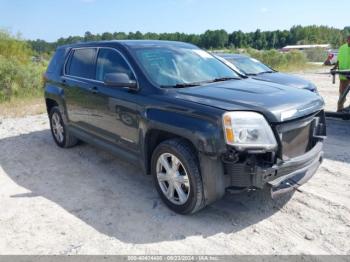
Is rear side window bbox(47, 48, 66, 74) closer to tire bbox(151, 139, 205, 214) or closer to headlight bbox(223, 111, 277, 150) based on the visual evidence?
tire bbox(151, 139, 205, 214)

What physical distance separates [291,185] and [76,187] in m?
2.73

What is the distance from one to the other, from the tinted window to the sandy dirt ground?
1.46 meters

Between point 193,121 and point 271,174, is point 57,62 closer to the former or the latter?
point 193,121

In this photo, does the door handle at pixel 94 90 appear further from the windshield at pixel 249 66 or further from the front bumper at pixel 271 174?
the windshield at pixel 249 66

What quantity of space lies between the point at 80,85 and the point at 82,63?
385mm

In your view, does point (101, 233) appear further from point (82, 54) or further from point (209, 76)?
point (82, 54)

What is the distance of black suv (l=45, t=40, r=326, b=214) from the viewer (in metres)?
3.07

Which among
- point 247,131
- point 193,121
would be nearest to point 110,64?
point 193,121

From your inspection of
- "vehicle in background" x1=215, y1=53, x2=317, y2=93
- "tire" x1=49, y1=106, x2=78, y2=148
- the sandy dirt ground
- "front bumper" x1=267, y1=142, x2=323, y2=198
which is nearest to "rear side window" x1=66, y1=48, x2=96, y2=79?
"tire" x1=49, y1=106, x2=78, y2=148

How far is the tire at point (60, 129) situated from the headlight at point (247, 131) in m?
3.54

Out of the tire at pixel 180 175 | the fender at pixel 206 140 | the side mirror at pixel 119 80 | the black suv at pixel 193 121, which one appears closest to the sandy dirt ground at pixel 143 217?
the tire at pixel 180 175

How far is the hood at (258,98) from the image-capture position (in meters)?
3.16

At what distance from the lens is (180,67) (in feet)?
13.7

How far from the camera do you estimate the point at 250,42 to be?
103000mm
